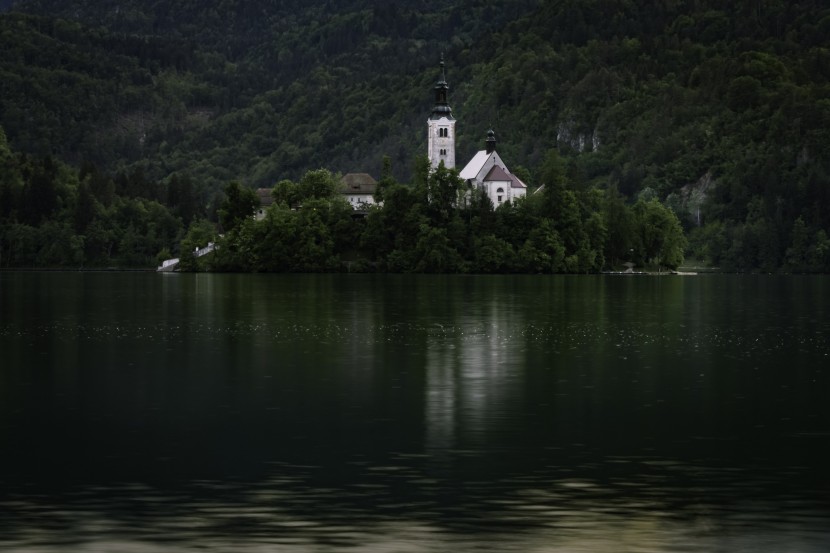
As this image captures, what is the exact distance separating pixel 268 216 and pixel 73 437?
16375 centimetres

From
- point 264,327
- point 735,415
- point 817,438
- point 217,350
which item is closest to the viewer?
point 817,438

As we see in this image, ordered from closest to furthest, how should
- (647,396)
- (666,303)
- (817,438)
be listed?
(817,438), (647,396), (666,303)

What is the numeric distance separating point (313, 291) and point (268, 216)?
73.0m

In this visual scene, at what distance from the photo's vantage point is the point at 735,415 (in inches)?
1400

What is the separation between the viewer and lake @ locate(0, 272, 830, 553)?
73.5 ft

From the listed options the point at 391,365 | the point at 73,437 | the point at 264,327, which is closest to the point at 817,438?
the point at 73,437

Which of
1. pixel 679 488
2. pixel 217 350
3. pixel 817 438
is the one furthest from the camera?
pixel 217 350

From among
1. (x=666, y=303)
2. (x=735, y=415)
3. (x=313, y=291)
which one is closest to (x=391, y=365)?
(x=735, y=415)

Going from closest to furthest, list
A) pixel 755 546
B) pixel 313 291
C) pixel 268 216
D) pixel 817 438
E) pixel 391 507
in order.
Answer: pixel 755 546, pixel 391 507, pixel 817 438, pixel 313 291, pixel 268 216

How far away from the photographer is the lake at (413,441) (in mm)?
22406

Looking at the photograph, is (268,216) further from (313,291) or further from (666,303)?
(666,303)

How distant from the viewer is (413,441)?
31219 millimetres

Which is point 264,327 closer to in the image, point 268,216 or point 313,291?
point 313,291

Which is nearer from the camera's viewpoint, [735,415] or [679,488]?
[679,488]
